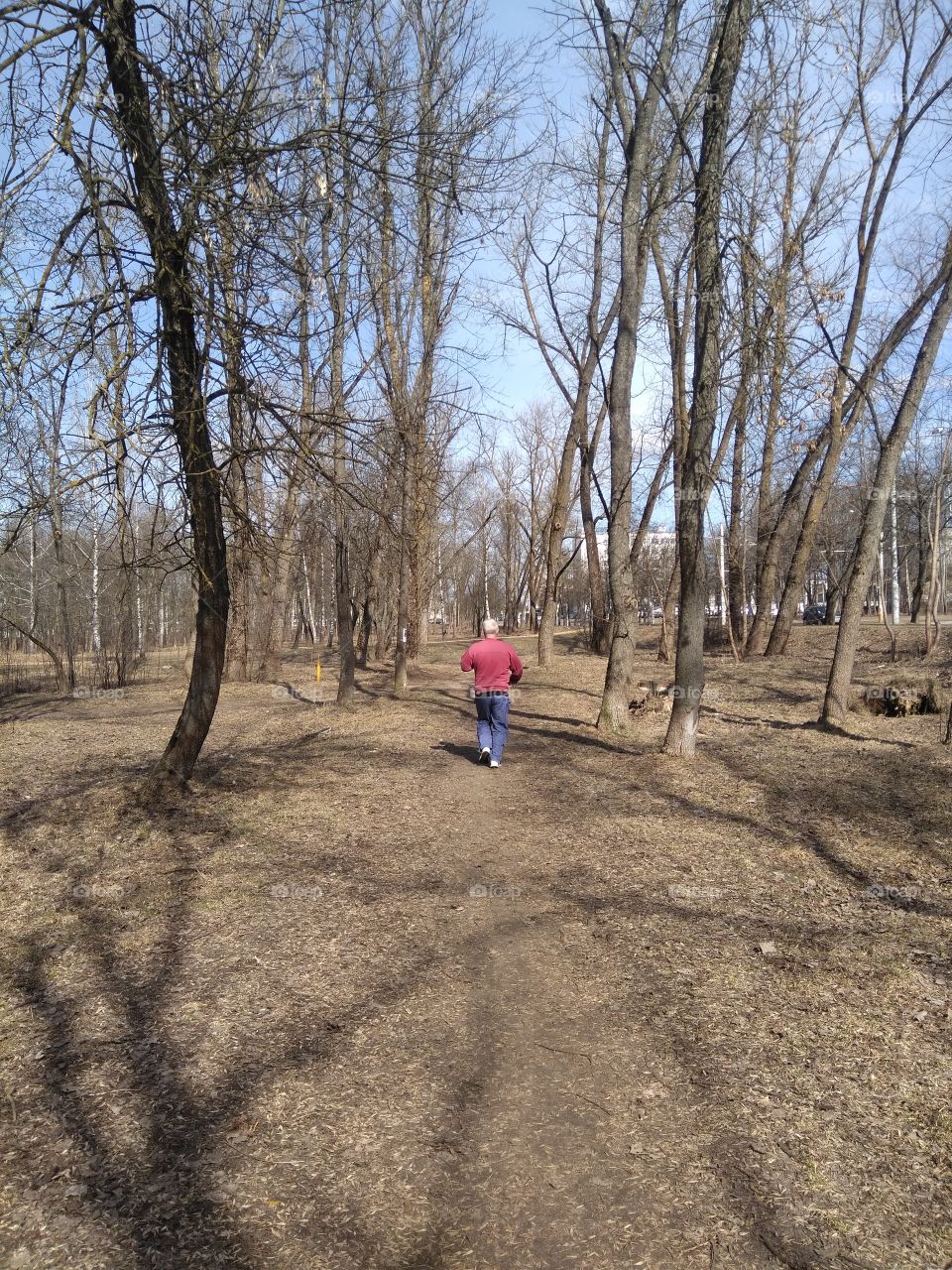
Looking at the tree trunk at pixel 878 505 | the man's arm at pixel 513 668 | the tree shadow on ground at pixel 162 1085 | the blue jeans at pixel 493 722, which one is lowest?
the tree shadow on ground at pixel 162 1085

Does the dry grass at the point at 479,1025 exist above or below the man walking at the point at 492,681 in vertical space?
below

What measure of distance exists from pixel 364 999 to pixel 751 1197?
2.16 metres

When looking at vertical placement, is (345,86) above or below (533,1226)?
above

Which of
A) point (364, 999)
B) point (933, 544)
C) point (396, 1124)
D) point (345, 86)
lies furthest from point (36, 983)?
point (933, 544)

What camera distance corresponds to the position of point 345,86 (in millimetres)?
7266

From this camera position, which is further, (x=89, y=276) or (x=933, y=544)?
(x=933, y=544)

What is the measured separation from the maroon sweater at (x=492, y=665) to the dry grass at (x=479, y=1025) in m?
1.43

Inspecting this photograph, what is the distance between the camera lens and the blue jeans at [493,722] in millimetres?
10008

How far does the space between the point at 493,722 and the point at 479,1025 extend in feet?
19.9

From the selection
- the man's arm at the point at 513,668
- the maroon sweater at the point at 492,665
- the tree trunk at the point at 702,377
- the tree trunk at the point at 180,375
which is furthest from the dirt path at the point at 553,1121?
the tree trunk at the point at 702,377

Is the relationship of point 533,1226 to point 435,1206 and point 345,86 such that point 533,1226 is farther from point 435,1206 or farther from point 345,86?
point 345,86

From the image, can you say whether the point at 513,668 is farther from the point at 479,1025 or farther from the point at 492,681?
the point at 479,1025

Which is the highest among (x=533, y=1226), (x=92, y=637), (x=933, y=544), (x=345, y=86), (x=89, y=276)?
(x=345, y=86)

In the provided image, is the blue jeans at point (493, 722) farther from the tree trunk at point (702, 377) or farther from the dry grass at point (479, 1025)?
the tree trunk at point (702, 377)
